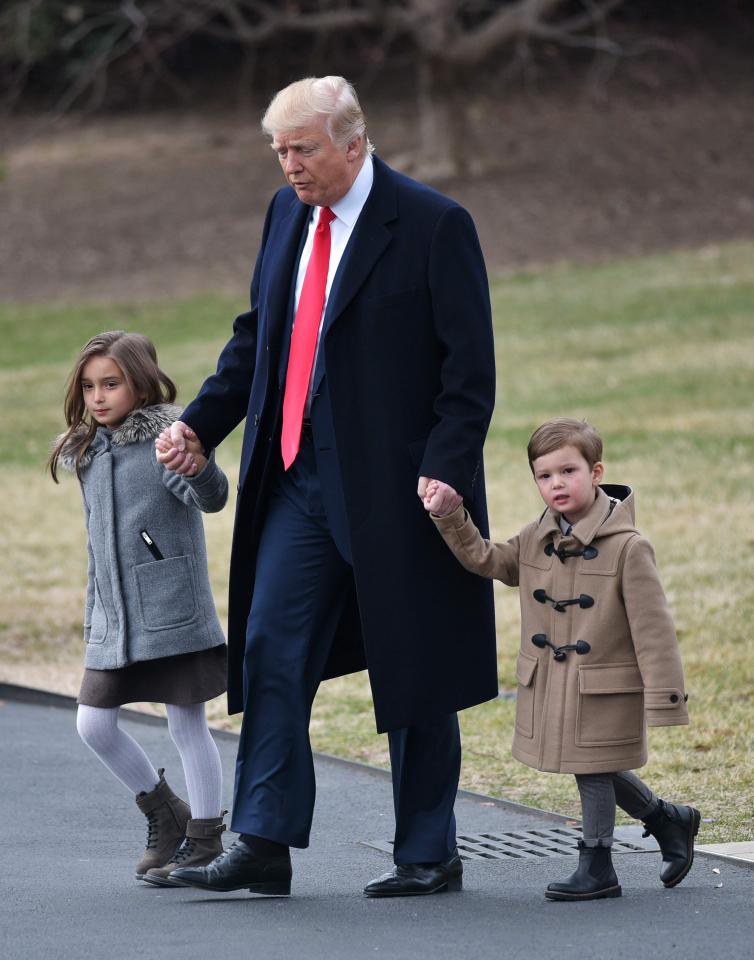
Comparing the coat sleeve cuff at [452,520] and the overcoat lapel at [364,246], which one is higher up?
the overcoat lapel at [364,246]

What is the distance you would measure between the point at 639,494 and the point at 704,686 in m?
4.00

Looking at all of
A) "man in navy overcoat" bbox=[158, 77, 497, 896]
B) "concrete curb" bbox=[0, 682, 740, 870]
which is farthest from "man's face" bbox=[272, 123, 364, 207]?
"concrete curb" bbox=[0, 682, 740, 870]

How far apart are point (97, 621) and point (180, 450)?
574 millimetres

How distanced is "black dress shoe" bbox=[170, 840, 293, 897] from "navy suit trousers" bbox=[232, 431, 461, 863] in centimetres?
7

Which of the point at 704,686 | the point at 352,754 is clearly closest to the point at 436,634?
the point at 352,754

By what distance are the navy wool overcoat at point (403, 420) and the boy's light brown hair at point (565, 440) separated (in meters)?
0.17

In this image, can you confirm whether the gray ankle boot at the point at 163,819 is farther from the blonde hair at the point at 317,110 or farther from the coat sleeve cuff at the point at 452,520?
the blonde hair at the point at 317,110

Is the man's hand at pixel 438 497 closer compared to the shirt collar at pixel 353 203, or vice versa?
the man's hand at pixel 438 497

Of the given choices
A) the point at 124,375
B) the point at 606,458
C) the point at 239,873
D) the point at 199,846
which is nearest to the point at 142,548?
the point at 124,375

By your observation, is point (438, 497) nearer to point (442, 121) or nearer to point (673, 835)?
point (673, 835)

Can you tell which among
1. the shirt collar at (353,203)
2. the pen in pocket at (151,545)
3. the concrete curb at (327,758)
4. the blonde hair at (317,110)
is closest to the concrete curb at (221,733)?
the concrete curb at (327,758)

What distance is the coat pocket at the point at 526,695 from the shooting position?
14.4 ft

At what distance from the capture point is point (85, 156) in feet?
94.0

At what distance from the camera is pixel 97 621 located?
4.74 meters
